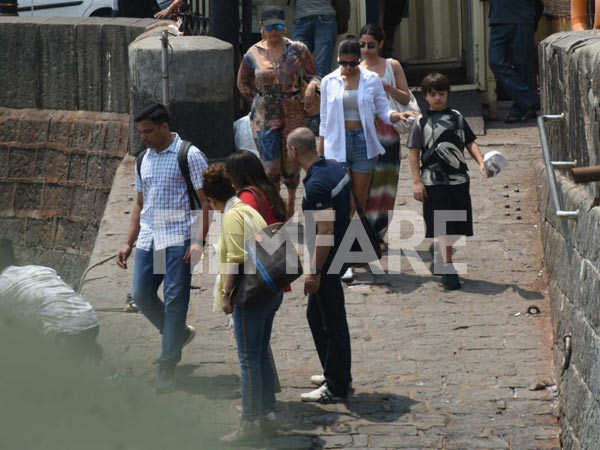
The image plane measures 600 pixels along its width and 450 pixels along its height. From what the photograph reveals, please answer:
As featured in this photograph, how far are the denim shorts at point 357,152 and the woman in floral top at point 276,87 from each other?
2.14 ft

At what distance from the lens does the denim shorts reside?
30.7 ft

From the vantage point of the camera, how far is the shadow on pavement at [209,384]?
25.0 feet

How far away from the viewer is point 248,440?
6844 mm

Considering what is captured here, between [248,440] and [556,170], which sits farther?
[556,170]

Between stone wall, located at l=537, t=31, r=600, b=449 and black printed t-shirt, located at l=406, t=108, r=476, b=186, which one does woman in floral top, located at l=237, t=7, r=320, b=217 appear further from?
stone wall, located at l=537, t=31, r=600, b=449

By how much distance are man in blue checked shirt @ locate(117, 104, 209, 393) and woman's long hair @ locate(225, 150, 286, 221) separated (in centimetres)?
73

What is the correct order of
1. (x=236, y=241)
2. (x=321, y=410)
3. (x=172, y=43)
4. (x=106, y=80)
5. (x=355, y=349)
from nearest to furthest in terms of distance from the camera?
(x=236, y=241)
(x=321, y=410)
(x=355, y=349)
(x=172, y=43)
(x=106, y=80)

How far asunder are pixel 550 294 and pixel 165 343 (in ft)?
8.84

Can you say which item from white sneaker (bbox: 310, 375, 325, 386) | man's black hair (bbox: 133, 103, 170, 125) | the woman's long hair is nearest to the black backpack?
man's black hair (bbox: 133, 103, 170, 125)

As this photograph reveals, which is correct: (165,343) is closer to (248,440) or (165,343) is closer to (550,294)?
(248,440)

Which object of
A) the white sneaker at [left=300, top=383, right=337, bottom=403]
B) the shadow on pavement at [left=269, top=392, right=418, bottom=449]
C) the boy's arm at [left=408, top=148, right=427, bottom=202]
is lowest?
the shadow on pavement at [left=269, top=392, right=418, bottom=449]

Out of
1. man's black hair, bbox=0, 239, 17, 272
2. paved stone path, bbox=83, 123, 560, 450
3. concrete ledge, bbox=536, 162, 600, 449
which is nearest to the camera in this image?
concrete ledge, bbox=536, 162, 600, 449

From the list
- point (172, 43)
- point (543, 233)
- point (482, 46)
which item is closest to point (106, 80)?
point (172, 43)

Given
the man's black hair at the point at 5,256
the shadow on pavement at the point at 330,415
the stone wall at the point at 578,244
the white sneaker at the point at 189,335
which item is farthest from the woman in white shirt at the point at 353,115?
the man's black hair at the point at 5,256
